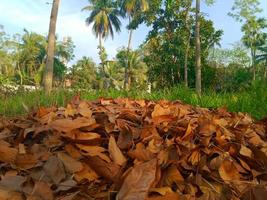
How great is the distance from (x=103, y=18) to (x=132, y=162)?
56.9m

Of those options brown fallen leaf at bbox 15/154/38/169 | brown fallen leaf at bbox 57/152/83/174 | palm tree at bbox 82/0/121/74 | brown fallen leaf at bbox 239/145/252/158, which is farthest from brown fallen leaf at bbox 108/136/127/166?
palm tree at bbox 82/0/121/74

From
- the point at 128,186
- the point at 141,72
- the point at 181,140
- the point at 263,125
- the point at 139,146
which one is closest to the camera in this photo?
the point at 128,186

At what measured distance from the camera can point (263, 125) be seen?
1790 millimetres

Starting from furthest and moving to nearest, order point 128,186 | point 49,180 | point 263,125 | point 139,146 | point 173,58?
point 173,58
point 263,125
point 139,146
point 49,180
point 128,186

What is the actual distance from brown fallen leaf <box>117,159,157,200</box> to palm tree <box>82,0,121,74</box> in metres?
55.0

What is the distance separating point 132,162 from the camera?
3.63ft

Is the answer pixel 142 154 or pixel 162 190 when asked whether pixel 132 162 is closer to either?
pixel 142 154

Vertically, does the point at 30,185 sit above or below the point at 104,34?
below

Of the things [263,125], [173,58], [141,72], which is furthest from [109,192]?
[141,72]

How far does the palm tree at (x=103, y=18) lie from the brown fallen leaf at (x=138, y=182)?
5496 cm

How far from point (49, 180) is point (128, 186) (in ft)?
0.75

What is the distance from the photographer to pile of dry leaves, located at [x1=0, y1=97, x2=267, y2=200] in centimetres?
93

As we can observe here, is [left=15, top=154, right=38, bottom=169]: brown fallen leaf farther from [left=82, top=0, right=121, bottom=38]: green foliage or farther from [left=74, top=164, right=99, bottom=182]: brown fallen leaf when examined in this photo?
[left=82, top=0, right=121, bottom=38]: green foliage

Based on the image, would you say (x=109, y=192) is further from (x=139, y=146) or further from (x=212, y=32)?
(x=212, y=32)
